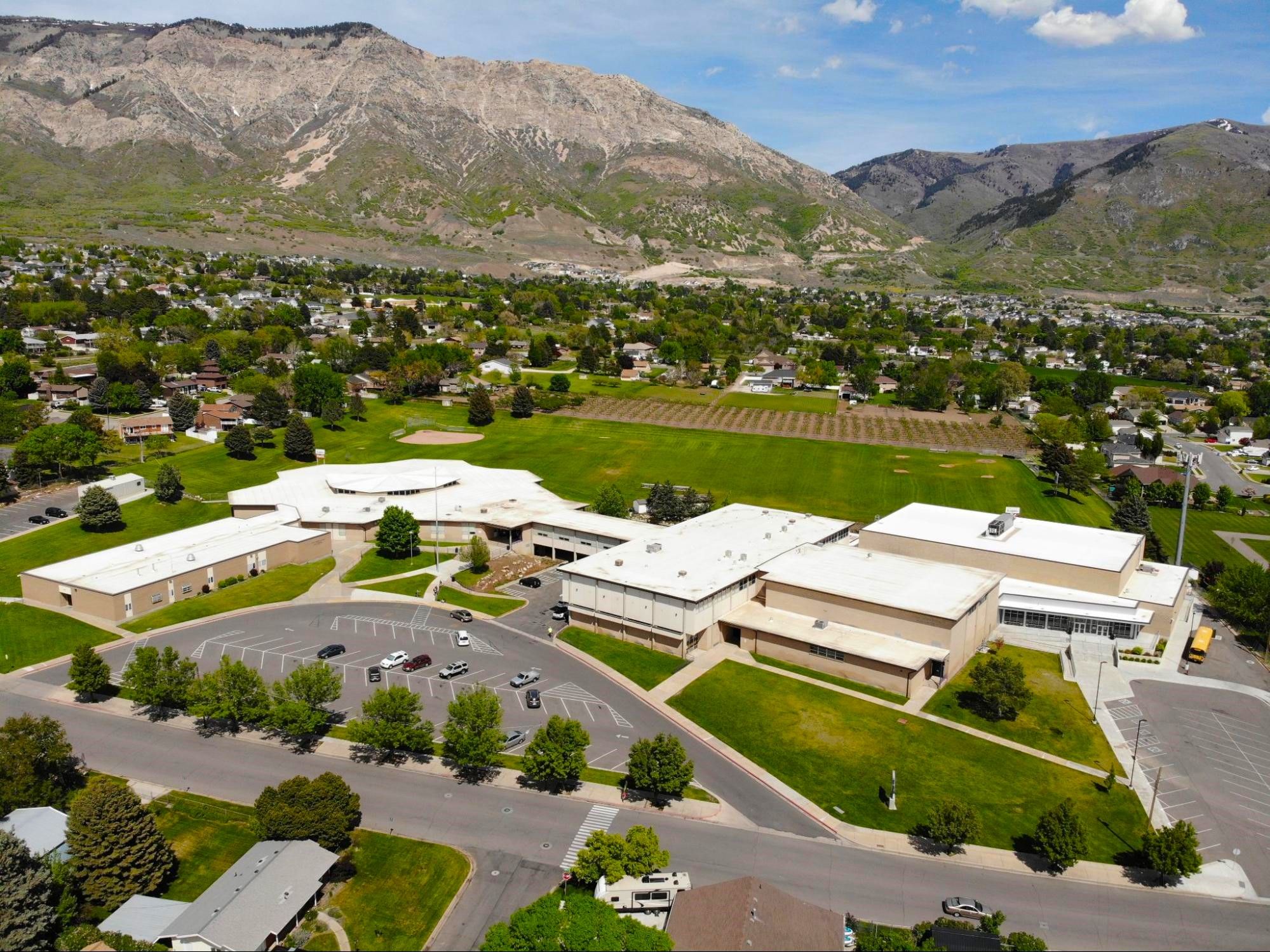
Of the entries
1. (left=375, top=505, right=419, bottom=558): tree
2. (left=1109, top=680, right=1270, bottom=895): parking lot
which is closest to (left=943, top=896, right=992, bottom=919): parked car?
(left=1109, top=680, right=1270, bottom=895): parking lot

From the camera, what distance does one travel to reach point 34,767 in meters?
36.8

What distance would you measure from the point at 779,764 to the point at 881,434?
90.4m

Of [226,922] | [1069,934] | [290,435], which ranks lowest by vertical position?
[1069,934]

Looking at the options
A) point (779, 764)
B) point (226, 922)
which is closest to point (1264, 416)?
point (779, 764)

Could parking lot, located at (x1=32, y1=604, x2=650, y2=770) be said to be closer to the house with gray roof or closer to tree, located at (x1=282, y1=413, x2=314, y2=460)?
the house with gray roof

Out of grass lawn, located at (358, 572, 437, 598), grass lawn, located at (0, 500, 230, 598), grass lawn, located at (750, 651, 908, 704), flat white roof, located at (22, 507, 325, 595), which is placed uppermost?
flat white roof, located at (22, 507, 325, 595)

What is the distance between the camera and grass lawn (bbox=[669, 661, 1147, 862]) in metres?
38.0

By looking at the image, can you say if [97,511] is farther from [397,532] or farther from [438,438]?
[438,438]

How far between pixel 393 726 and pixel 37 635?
107 feet

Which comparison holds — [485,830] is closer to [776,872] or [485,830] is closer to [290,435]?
[776,872]

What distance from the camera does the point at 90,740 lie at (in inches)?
1714

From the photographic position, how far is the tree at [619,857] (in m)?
31.9

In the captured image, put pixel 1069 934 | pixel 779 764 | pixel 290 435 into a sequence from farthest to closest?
1. pixel 290 435
2. pixel 779 764
3. pixel 1069 934

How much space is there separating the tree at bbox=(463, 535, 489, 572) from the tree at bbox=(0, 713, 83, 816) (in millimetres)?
31553
